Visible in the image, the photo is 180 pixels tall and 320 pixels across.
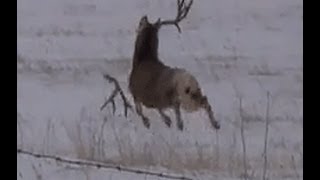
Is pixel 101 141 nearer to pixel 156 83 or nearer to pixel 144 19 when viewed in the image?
pixel 156 83

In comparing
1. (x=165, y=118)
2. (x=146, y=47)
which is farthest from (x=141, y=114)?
(x=146, y=47)

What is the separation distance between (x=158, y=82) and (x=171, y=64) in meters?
0.06

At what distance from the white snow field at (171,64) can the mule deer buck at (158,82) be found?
2cm

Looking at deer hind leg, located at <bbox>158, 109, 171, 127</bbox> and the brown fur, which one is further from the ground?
the brown fur

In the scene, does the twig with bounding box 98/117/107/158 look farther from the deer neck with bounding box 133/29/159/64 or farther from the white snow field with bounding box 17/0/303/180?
the deer neck with bounding box 133/29/159/64

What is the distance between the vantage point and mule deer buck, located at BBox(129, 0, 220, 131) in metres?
Answer: 2.82

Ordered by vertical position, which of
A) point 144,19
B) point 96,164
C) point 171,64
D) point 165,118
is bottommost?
point 96,164

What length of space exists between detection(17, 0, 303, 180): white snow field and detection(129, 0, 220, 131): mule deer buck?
0.05ft

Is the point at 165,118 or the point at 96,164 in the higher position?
the point at 165,118

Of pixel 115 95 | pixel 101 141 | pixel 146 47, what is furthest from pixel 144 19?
pixel 101 141

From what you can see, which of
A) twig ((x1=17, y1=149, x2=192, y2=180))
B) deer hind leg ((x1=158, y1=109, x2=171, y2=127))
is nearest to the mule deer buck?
deer hind leg ((x1=158, y1=109, x2=171, y2=127))

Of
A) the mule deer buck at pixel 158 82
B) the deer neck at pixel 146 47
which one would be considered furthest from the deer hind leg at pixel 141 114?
the deer neck at pixel 146 47

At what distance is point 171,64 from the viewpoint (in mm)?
2830

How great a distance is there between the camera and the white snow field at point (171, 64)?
2777 mm
